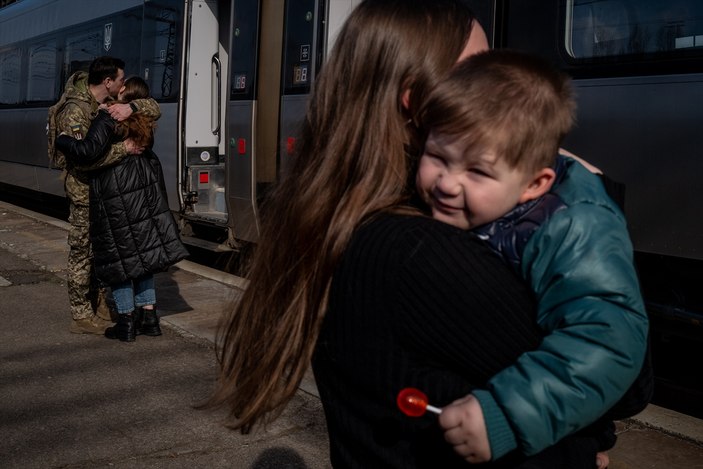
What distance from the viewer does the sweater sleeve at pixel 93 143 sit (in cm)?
551

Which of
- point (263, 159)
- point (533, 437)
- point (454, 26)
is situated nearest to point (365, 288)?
point (533, 437)

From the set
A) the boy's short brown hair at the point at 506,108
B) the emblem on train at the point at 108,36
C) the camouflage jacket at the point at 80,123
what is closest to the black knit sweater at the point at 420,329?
the boy's short brown hair at the point at 506,108

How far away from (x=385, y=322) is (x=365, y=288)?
0.20 feet

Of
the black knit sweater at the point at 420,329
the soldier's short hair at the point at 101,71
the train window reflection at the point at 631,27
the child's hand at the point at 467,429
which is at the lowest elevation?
the child's hand at the point at 467,429

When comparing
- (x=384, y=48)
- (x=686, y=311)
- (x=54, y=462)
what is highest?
(x=384, y=48)

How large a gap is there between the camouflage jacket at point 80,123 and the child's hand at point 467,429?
478cm

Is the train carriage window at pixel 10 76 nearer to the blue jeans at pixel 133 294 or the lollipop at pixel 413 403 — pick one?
the blue jeans at pixel 133 294

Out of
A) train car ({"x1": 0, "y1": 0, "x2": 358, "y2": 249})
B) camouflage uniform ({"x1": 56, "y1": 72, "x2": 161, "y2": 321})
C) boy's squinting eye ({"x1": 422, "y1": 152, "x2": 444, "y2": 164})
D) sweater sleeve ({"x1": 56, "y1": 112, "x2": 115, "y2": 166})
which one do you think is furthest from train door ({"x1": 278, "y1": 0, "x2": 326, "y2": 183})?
boy's squinting eye ({"x1": 422, "y1": 152, "x2": 444, "y2": 164})

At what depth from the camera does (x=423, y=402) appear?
1.27 meters

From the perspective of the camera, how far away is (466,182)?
1327mm

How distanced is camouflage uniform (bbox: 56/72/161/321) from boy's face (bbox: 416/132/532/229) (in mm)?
4652

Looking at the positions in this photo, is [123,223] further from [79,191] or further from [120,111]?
[120,111]

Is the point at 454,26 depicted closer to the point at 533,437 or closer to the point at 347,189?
the point at 347,189

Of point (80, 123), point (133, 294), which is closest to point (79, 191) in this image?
point (80, 123)
